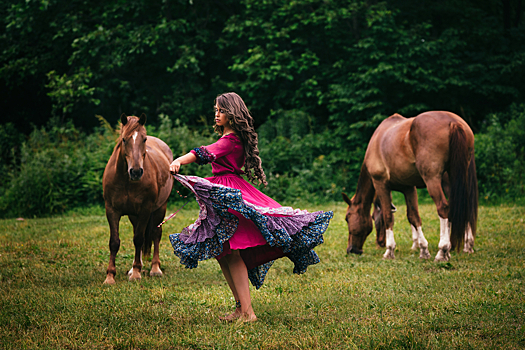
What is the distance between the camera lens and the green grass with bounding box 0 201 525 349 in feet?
11.9

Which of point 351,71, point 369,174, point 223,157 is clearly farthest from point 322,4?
point 223,157

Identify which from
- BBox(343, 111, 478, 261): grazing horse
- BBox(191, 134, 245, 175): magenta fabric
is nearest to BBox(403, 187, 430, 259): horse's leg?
BBox(343, 111, 478, 261): grazing horse

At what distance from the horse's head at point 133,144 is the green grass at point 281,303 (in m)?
1.42

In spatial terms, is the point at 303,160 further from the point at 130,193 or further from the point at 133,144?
the point at 133,144

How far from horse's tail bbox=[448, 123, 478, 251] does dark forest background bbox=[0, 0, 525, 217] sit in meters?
6.81

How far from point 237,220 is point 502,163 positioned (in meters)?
11.4

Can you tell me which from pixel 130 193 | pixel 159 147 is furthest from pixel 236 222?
pixel 159 147

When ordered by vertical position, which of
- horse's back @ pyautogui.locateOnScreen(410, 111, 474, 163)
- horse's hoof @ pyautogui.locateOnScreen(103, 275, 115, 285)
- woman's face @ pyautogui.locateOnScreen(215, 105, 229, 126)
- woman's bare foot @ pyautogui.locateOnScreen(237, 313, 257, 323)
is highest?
woman's face @ pyautogui.locateOnScreen(215, 105, 229, 126)

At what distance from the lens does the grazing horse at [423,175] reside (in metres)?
6.73

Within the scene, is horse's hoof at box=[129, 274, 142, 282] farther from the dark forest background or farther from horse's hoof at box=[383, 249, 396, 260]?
the dark forest background

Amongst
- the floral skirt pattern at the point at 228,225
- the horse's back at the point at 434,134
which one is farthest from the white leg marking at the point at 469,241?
the floral skirt pattern at the point at 228,225

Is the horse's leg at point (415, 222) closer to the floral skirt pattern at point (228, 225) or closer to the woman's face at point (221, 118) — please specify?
the floral skirt pattern at point (228, 225)

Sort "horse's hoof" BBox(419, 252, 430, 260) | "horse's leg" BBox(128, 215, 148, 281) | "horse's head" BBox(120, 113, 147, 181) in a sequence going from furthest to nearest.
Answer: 1. "horse's hoof" BBox(419, 252, 430, 260)
2. "horse's leg" BBox(128, 215, 148, 281)
3. "horse's head" BBox(120, 113, 147, 181)

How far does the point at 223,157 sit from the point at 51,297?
8.60ft
